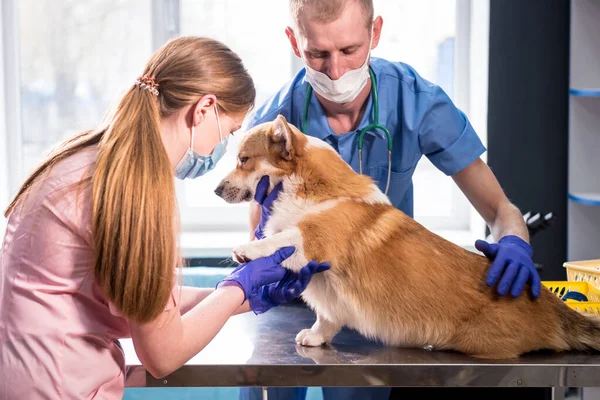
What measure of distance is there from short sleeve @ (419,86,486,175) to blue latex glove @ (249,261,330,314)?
23.2 inches

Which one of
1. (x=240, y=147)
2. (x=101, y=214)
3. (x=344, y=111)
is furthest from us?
(x=344, y=111)

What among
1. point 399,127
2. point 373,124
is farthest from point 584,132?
point 373,124

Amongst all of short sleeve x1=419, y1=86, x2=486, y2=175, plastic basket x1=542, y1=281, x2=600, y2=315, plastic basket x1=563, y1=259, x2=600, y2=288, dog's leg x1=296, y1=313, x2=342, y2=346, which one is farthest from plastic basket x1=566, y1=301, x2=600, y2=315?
dog's leg x1=296, y1=313, x2=342, y2=346

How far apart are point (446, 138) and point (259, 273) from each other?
28.7 inches

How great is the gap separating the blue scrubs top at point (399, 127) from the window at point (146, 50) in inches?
64.2

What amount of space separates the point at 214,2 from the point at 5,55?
1053 millimetres

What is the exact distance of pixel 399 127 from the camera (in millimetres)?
1965

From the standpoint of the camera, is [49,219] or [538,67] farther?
[538,67]

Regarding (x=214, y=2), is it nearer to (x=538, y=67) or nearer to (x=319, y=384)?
(x=538, y=67)

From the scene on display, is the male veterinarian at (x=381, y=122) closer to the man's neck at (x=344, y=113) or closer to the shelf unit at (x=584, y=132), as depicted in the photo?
the man's neck at (x=344, y=113)

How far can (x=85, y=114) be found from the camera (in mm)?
3672

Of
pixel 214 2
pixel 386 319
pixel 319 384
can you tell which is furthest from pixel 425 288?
pixel 214 2

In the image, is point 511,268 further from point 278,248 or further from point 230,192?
point 230,192

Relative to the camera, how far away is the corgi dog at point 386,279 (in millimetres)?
1571
